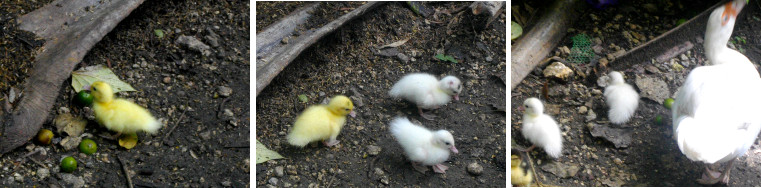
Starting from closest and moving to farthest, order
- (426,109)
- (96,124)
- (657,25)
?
(426,109) < (96,124) < (657,25)

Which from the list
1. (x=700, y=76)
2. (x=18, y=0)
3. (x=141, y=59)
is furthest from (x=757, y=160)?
Result: (x=18, y=0)

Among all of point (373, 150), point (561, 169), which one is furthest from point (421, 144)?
point (561, 169)

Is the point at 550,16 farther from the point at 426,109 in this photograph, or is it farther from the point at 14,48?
the point at 14,48

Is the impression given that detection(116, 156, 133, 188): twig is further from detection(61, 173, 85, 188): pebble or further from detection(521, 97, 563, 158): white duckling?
detection(521, 97, 563, 158): white duckling

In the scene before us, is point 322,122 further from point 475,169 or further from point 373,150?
point 475,169

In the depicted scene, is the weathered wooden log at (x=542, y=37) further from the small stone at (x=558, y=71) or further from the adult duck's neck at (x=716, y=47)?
the adult duck's neck at (x=716, y=47)

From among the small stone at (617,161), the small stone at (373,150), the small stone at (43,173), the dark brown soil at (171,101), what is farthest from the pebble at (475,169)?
the small stone at (43,173)
